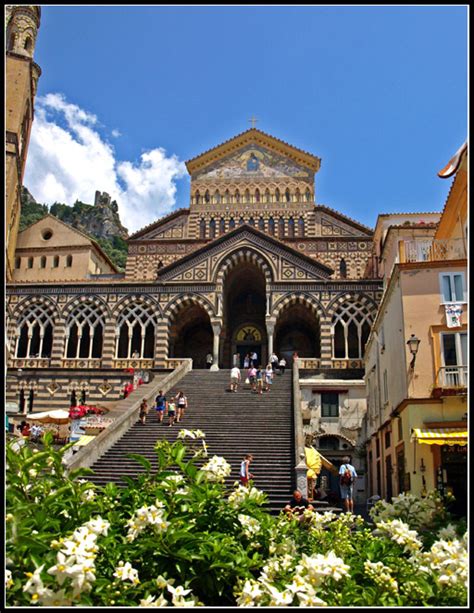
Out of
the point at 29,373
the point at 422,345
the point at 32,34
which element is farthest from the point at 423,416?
the point at 32,34

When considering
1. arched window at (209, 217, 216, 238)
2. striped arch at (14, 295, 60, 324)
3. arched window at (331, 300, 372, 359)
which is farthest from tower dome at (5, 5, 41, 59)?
arched window at (331, 300, 372, 359)

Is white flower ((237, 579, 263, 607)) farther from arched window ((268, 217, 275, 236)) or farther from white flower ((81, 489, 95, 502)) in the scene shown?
arched window ((268, 217, 275, 236))

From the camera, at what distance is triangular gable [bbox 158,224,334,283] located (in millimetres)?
35938

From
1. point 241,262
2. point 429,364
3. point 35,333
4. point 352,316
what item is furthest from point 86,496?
point 35,333

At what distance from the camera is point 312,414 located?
30.2m

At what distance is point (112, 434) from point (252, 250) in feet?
64.3

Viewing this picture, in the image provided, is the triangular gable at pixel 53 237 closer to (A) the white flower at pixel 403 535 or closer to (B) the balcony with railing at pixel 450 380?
(B) the balcony with railing at pixel 450 380

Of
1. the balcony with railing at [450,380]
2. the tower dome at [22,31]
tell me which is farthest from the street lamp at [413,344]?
the tower dome at [22,31]

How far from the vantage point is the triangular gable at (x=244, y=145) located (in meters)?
45.4

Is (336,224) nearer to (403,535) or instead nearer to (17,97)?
(17,97)

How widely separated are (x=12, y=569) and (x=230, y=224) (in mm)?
41360

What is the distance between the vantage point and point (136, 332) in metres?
37.7

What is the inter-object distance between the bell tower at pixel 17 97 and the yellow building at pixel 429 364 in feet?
98.7

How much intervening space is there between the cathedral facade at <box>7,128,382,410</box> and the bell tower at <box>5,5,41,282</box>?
5.18 meters
